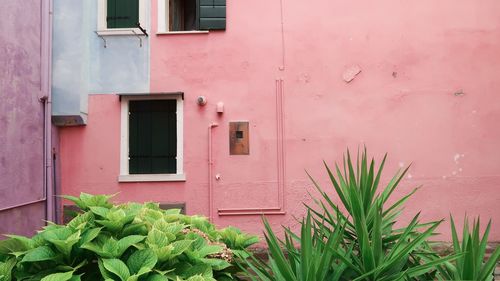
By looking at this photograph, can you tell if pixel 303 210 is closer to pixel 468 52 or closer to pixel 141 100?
pixel 141 100

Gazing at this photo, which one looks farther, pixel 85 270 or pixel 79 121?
pixel 79 121

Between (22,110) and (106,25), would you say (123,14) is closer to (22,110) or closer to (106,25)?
(106,25)

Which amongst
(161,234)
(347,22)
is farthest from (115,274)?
(347,22)

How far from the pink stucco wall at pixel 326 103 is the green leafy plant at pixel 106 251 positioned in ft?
17.3

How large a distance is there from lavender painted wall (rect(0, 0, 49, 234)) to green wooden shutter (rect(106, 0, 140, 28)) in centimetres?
109

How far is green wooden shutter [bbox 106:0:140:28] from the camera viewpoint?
307 inches

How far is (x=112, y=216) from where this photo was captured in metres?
2.19

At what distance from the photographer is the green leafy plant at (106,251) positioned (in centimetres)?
198

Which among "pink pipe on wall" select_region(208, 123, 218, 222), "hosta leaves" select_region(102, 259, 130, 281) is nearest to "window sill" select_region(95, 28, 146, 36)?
"pink pipe on wall" select_region(208, 123, 218, 222)

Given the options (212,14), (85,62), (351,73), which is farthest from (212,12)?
(351,73)

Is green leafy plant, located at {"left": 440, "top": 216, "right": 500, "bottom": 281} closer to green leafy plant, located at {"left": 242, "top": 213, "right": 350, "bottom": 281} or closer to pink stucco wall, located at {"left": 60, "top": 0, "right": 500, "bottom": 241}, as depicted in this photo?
green leafy plant, located at {"left": 242, "top": 213, "right": 350, "bottom": 281}

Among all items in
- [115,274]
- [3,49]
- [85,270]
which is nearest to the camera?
[115,274]

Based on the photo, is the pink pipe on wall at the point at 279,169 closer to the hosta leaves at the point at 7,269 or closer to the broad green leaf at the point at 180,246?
the broad green leaf at the point at 180,246

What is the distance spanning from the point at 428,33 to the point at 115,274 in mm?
7277
